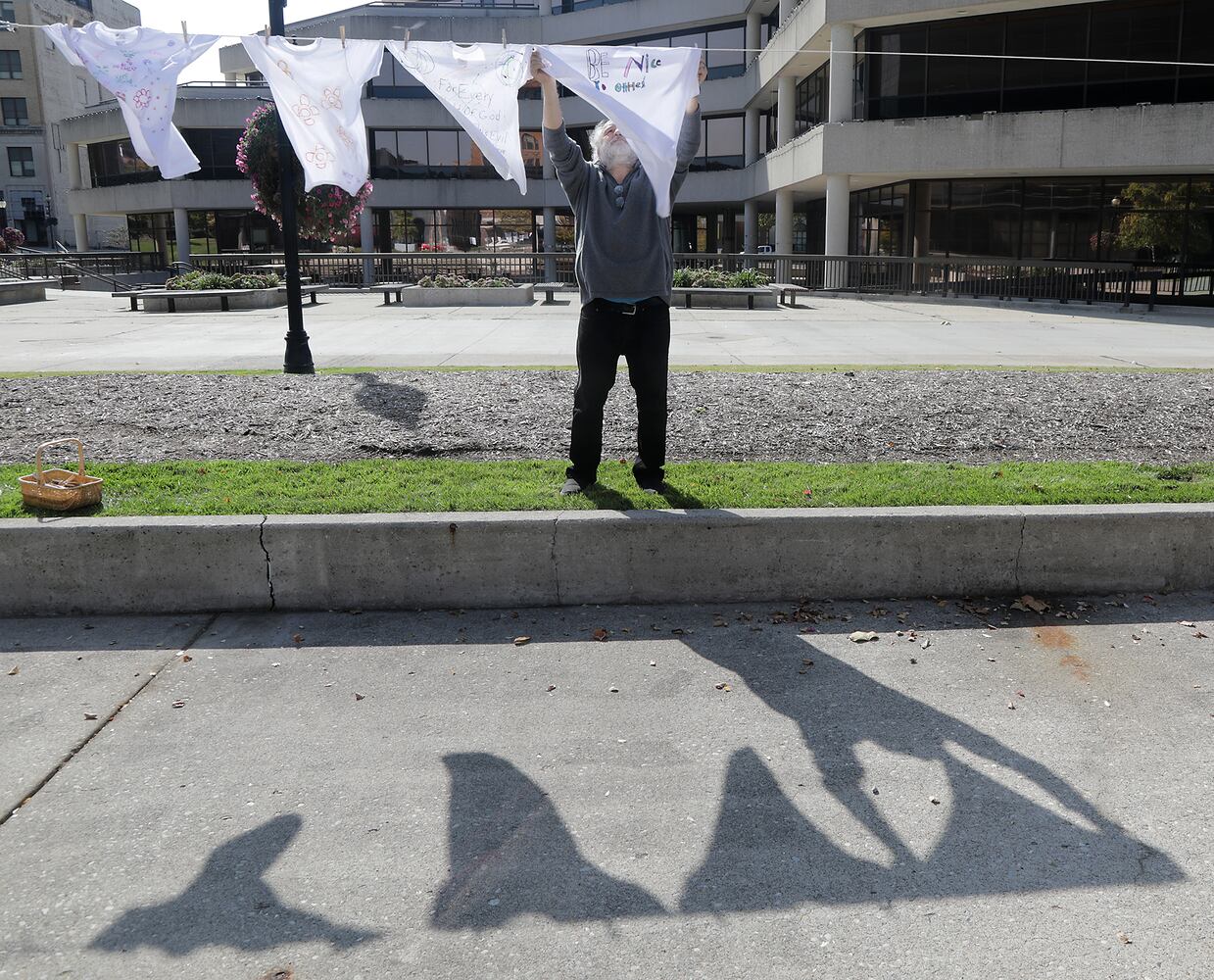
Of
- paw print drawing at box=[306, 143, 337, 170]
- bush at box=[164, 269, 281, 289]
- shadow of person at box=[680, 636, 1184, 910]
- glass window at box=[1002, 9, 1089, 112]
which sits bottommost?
shadow of person at box=[680, 636, 1184, 910]

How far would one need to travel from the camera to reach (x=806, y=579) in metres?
5.54

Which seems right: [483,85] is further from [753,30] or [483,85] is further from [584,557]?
[753,30]

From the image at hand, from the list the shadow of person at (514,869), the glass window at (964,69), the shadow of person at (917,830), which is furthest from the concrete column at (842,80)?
the shadow of person at (514,869)

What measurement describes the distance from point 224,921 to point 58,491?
3422mm

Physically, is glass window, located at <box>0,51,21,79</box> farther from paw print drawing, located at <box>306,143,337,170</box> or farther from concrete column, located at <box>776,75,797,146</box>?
paw print drawing, located at <box>306,143,337,170</box>

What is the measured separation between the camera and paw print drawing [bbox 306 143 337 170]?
839 cm

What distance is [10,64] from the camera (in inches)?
3014

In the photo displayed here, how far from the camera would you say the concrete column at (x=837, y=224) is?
31.4m

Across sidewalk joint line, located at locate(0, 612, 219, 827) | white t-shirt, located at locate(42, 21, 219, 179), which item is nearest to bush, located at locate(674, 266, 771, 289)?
white t-shirt, located at locate(42, 21, 219, 179)

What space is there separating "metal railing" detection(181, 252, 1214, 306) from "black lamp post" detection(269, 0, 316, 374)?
65.0 feet

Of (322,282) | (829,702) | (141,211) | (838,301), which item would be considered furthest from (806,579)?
(141,211)

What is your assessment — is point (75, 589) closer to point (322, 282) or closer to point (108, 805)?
point (108, 805)

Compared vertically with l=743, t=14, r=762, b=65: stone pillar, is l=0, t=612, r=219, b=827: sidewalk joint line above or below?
below

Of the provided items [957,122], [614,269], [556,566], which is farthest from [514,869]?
[957,122]
